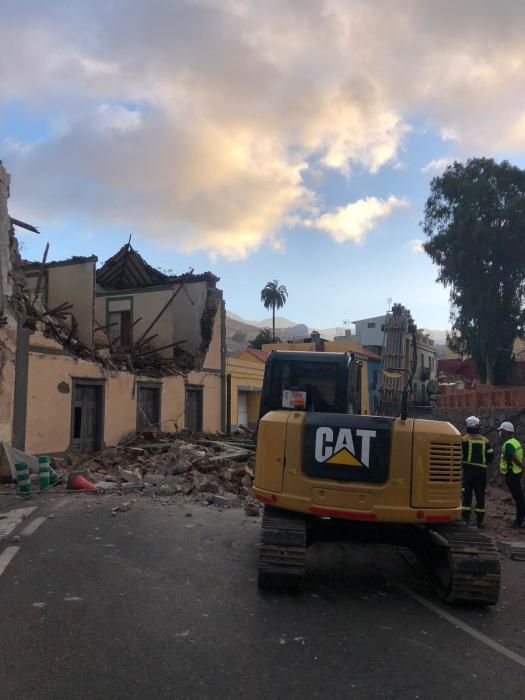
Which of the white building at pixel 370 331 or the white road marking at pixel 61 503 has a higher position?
the white building at pixel 370 331

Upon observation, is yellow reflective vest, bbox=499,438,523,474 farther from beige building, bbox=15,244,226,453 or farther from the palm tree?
the palm tree

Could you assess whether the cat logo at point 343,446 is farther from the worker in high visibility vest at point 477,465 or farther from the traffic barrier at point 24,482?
the traffic barrier at point 24,482

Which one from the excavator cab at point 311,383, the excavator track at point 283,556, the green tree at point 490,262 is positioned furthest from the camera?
the green tree at point 490,262

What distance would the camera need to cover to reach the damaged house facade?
15.1m

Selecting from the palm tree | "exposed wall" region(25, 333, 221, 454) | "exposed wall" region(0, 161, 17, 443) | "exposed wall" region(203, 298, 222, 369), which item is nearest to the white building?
the palm tree

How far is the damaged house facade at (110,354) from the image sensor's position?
15.1 m

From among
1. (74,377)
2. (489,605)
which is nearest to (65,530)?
(489,605)

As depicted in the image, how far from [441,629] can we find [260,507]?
5666 millimetres

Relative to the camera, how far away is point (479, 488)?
9.93 meters

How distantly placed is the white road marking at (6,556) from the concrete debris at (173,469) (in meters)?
2.44

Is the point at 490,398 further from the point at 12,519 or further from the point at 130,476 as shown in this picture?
the point at 12,519

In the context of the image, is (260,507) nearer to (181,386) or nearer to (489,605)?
(489,605)

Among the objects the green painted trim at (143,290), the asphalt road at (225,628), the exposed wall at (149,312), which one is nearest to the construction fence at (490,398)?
the exposed wall at (149,312)

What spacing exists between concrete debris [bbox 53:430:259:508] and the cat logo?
14.2ft
